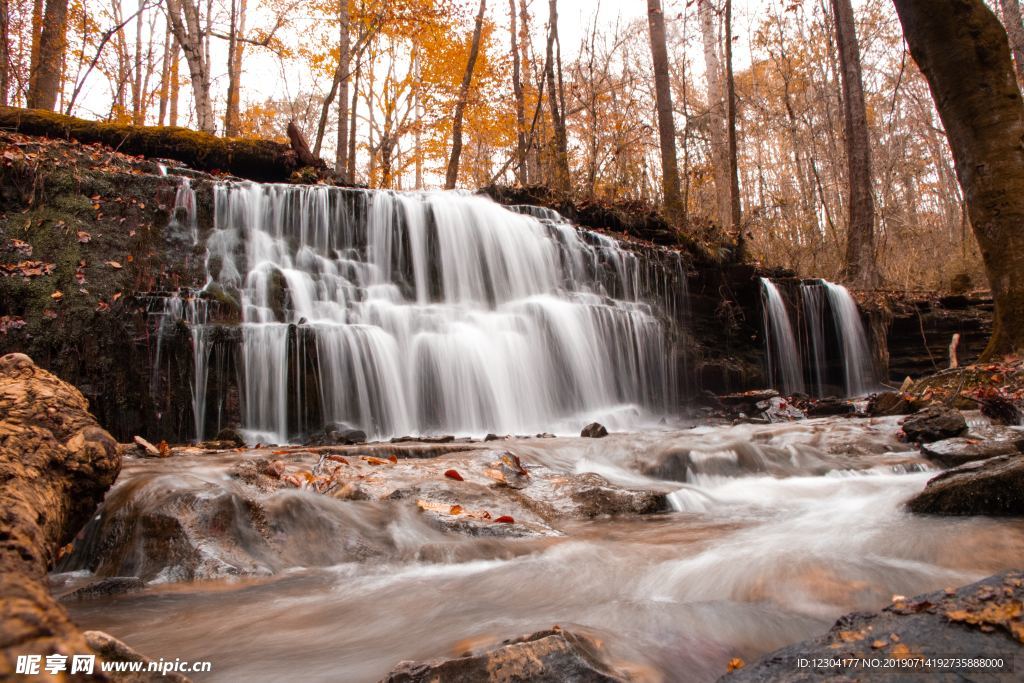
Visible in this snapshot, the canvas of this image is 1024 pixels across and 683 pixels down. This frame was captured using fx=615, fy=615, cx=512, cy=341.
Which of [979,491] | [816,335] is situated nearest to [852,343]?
[816,335]

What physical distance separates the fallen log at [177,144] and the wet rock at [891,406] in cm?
1032

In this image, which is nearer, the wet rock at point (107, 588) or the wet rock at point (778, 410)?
the wet rock at point (107, 588)

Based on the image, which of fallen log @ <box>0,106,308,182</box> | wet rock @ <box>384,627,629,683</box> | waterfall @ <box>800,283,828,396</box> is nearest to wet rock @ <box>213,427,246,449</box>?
wet rock @ <box>384,627,629,683</box>

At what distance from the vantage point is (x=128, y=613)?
2574 mm

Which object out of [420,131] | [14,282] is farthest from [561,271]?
[420,131]

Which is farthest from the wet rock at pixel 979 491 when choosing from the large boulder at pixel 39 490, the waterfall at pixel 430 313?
the waterfall at pixel 430 313

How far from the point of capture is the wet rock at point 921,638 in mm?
1388

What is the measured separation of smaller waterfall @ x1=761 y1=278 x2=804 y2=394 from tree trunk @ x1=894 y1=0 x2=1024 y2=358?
5.24m

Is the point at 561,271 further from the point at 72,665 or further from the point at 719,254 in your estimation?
the point at 72,665

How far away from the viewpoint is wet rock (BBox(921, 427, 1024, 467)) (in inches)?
177

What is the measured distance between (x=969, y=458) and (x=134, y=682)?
571 centimetres

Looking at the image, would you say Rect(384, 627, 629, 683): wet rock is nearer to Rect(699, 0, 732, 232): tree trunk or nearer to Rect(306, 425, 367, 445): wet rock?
Rect(306, 425, 367, 445): wet rock

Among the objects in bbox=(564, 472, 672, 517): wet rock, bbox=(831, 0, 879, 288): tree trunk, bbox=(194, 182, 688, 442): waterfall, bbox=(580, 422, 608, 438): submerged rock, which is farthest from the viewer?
bbox=(831, 0, 879, 288): tree trunk

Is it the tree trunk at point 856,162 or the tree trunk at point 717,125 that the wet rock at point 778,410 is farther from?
the tree trunk at point 717,125
